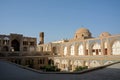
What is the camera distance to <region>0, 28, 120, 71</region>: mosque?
28.4 meters

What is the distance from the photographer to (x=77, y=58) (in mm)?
32875

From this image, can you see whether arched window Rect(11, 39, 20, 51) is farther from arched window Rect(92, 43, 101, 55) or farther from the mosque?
arched window Rect(92, 43, 101, 55)

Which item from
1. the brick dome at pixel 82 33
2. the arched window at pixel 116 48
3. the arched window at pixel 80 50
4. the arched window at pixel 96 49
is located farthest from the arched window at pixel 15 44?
the arched window at pixel 116 48

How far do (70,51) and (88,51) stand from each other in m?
7.65

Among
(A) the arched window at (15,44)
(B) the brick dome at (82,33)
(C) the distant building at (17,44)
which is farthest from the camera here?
(B) the brick dome at (82,33)

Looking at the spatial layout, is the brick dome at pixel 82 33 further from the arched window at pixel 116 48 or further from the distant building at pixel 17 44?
the arched window at pixel 116 48

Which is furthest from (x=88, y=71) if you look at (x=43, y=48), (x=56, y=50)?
(x=43, y=48)

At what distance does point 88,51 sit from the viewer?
33969mm

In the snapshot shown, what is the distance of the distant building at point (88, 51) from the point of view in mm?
27625

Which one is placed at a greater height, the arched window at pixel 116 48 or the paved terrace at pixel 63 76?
the arched window at pixel 116 48

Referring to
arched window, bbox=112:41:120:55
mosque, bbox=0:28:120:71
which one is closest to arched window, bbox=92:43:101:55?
mosque, bbox=0:28:120:71

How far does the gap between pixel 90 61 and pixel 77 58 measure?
4036 mm

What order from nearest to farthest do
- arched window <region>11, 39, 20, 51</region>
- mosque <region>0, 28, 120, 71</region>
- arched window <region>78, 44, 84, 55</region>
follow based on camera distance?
mosque <region>0, 28, 120, 71</region>
arched window <region>78, 44, 84, 55</region>
arched window <region>11, 39, 20, 51</region>

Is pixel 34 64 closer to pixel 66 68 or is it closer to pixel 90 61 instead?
pixel 66 68
